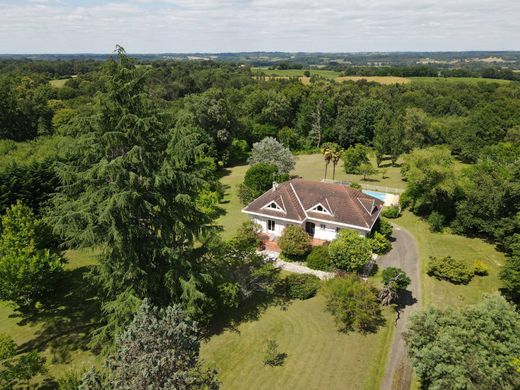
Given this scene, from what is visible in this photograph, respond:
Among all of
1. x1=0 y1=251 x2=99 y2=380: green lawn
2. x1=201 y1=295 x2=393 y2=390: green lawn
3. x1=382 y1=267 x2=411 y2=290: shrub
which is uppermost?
x1=382 y1=267 x2=411 y2=290: shrub

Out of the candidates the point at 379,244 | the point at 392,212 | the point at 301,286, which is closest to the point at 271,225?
the point at 301,286

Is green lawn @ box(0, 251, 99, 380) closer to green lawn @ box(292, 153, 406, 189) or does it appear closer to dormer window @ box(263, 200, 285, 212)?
dormer window @ box(263, 200, 285, 212)

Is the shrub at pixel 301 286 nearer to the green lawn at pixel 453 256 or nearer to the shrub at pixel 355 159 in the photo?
the green lawn at pixel 453 256

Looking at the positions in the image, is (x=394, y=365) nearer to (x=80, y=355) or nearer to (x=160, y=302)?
(x=160, y=302)

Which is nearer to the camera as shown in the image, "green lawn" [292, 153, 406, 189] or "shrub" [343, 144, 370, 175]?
"green lawn" [292, 153, 406, 189]

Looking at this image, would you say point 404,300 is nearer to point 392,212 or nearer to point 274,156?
point 392,212

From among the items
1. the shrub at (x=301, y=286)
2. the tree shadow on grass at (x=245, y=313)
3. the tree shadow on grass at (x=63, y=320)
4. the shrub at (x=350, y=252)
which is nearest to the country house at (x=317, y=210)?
the shrub at (x=350, y=252)

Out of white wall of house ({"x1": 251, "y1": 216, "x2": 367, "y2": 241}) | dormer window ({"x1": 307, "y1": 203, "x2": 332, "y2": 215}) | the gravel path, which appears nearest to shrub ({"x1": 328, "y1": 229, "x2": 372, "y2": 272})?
the gravel path
